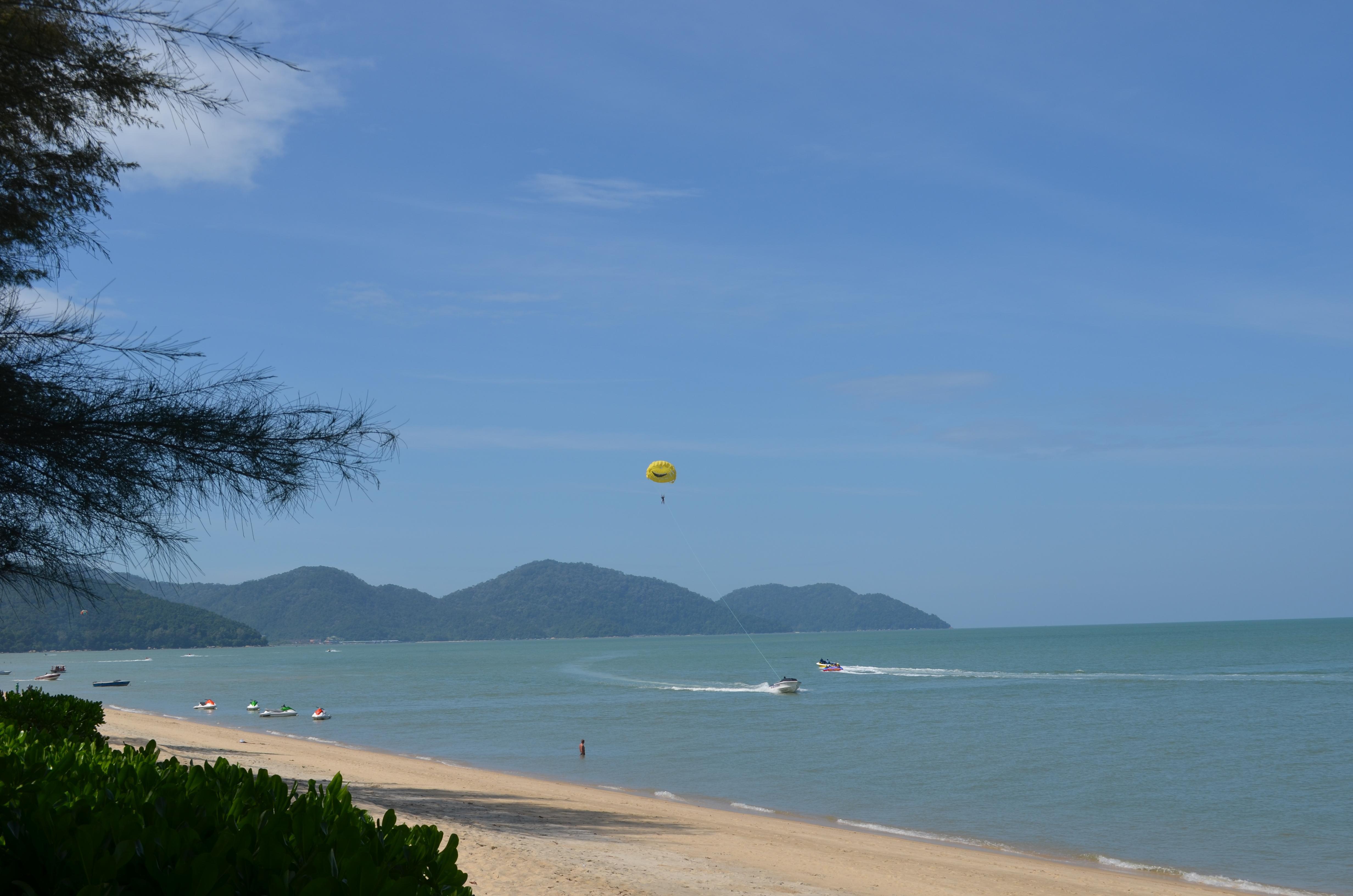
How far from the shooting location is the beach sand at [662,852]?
11.7 metres

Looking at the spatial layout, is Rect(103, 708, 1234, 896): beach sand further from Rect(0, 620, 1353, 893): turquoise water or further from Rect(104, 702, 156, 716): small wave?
Rect(104, 702, 156, 716): small wave

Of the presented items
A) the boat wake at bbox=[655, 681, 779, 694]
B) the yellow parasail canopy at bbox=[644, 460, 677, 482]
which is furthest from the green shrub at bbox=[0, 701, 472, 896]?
the boat wake at bbox=[655, 681, 779, 694]

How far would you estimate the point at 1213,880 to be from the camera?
16922 mm

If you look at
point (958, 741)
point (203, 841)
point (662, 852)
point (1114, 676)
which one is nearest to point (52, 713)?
point (662, 852)

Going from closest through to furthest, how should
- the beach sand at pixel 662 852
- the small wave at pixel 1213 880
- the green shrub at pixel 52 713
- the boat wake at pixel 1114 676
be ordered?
the green shrub at pixel 52 713 < the beach sand at pixel 662 852 < the small wave at pixel 1213 880 < the boat wake at pixel 1114 676

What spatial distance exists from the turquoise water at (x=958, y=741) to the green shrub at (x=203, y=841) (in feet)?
60.1

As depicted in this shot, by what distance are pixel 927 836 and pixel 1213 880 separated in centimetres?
527

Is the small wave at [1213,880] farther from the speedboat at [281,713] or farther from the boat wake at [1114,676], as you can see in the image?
the boat wake at [1114,676]

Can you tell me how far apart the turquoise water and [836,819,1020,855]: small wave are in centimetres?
17

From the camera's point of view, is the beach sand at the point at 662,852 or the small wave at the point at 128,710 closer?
the beach sand at the point at 662,852

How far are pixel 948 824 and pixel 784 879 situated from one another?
9.97m

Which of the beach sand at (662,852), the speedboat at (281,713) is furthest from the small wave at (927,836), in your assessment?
the speedboat at (281,713)

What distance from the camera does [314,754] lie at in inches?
1193

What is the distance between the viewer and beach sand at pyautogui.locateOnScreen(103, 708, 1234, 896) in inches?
461
